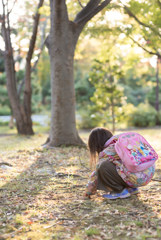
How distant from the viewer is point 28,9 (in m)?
11.2

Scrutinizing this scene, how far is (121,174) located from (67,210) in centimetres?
71

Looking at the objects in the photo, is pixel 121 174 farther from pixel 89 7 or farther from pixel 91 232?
pixel 89 7

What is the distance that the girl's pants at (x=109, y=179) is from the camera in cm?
306

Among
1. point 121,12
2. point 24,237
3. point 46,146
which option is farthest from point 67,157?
point 121,12

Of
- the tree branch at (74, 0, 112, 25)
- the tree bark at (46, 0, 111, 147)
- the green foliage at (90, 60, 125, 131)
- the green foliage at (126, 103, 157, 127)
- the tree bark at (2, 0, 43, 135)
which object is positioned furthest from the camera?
the green foliage at (126, 103, 157, 127)

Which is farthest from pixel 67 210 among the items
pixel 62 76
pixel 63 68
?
pixel 63 68

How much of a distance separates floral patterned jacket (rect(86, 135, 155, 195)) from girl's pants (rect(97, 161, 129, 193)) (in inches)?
1.8

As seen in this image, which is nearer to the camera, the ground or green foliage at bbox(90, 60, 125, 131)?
the ground

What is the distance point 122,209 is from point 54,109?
14.1ft

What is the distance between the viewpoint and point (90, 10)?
6.56 meters

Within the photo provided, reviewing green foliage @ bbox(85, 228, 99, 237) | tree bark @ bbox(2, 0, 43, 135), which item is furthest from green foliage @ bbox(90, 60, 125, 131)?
green foliage @ bbox(85, 228, 99, 237)

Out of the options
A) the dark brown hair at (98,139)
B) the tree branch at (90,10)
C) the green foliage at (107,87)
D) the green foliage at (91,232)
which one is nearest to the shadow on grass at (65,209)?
the green foliage at (91,232)

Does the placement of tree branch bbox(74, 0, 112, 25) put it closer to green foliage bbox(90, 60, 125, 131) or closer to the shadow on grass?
the shadow on grass

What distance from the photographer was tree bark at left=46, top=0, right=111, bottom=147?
6.61 metres
